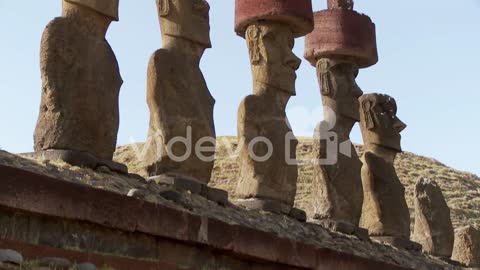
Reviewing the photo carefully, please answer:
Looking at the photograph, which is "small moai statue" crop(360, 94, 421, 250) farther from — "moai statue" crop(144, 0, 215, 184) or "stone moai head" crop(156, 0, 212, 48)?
"stone moai head" crop(156, 0, 212, 48)

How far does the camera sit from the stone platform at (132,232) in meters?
7.53

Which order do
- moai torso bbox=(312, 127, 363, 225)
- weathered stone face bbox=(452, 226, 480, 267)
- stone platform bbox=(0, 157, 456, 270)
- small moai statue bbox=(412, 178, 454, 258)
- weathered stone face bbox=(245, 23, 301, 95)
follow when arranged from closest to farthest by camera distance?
stone platform bbox=(0, 157, 456, 270), weathered stone face bbox=(245, 23, 301, 95), moai torso bbox=(312, 127, 363, 225), small moai statue bbox=(412, 178, 454, 258), weathered stone face bbox=(452, 226, 480, 267)

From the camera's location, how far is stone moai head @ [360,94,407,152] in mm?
15602

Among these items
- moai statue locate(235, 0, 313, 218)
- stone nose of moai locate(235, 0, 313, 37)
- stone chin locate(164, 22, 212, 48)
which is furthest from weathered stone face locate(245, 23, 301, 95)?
stone chin locate(164, 22, 212, 48)

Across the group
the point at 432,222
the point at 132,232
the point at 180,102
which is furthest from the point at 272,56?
the point at 132,232

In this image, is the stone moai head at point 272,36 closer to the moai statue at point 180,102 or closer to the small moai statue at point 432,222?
the moai statue at point 180,102

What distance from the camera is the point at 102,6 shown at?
34.3ft

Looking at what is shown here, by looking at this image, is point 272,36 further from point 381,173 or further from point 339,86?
point 381,173

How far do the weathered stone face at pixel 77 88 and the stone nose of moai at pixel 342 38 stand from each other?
5.25 metres

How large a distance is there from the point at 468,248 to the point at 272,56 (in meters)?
5.54

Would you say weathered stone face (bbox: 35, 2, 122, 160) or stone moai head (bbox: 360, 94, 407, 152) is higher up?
stone moai head (bbox: 360, 94, 407, 152)

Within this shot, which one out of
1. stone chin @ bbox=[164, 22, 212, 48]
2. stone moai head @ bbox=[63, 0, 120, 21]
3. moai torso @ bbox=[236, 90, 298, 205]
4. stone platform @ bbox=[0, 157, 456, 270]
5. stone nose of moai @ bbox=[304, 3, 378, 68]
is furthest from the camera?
stone nose of moai @ bbox=[304, 3, 378, 68]

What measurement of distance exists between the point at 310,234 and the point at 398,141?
13.1 ft

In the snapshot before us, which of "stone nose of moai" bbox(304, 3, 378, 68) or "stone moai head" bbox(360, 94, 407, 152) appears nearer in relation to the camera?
"stone nose of moai" bbox(304, 3, 378, 68)
